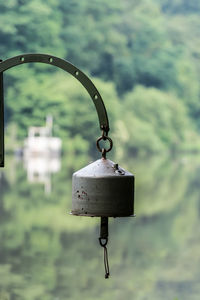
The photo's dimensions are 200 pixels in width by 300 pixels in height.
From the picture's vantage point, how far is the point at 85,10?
35.9 meters

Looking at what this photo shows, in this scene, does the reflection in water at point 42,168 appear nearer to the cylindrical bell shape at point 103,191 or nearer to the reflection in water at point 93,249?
the reflection in water at point 93,249

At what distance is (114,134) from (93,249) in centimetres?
2154

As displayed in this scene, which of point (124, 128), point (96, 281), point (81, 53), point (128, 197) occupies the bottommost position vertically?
point (96, 281)

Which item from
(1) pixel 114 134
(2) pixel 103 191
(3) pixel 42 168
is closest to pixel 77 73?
(2) pixel 103 191

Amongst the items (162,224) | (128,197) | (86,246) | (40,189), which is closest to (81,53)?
(40,189)

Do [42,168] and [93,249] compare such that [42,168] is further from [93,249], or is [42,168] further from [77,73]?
[77,73]

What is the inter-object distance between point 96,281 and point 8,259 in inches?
→ 58.1

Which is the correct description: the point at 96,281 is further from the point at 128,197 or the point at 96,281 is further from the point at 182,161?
the point at 182,161

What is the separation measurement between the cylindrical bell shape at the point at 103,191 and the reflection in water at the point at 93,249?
196 inches

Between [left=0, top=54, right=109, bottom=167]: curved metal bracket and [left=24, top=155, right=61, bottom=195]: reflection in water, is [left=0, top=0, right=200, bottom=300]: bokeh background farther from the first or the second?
[left=0, top=54, right=109, bottom=167]: curved metal bracket

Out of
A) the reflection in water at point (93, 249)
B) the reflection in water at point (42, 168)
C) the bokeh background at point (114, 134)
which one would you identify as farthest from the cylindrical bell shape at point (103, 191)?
the reflection in water at point (42, 168)

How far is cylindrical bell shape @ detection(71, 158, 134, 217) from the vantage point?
2.49 m

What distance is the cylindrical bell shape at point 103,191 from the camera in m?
2.49

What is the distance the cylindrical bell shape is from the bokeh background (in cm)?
608
